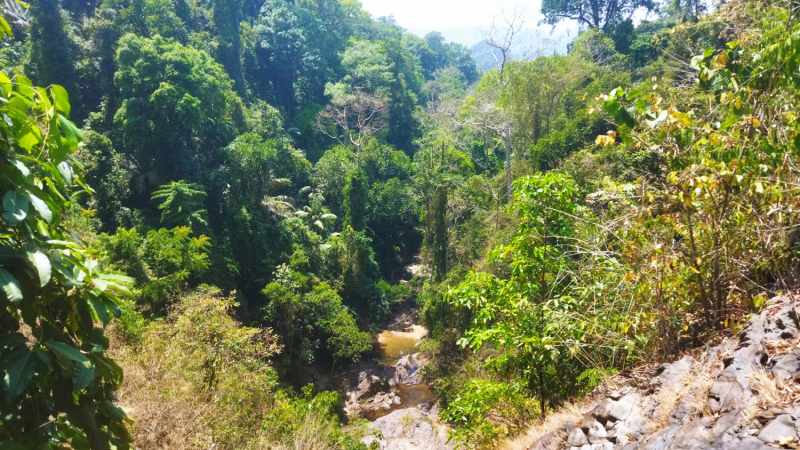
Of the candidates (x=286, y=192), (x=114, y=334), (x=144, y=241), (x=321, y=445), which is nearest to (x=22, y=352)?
(x=321, y=445)

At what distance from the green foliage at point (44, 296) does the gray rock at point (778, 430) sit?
9.52 ft

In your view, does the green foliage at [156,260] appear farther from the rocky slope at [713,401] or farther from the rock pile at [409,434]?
the rocky slope at [713,401]

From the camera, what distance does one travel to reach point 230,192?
14.9m

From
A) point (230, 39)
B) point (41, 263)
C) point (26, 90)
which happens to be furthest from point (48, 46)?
point (41, 263)

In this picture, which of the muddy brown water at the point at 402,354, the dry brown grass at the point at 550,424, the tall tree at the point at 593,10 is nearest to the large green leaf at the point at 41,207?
the dry brown grass at the point at 550,424

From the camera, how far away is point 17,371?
1.31m

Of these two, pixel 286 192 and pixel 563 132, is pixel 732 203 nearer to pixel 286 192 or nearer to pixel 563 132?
pixel 563 132

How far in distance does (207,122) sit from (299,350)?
9.79m

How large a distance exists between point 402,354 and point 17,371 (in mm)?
15325

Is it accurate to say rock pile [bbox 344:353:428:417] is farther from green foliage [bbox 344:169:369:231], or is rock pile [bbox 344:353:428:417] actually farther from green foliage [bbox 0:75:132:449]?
green foliage [bbox 0:75:132:449]

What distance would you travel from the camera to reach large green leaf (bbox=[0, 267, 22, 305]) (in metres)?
1.27

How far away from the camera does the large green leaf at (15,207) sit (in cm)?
130

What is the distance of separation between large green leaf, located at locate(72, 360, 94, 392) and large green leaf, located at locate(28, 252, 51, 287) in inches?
13.1

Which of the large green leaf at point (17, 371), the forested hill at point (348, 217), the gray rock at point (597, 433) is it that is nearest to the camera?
the large green leaf at point (17, 371)
